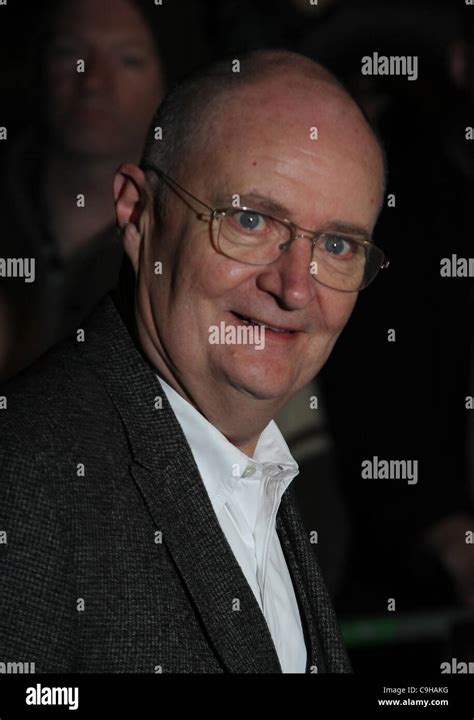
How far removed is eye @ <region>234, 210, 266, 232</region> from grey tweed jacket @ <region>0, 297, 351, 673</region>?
193 mm

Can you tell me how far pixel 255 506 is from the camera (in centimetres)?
150

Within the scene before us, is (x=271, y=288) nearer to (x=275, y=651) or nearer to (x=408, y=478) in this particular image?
(x=275, y=651)

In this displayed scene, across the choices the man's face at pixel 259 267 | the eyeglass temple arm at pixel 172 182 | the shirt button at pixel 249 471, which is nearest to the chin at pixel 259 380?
the man's face at pixel 259 267

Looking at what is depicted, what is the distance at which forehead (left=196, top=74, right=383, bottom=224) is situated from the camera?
143 cm

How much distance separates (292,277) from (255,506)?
0.30m

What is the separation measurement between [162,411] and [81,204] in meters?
1.32

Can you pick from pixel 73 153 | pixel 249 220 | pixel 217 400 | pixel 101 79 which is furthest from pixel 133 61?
pixel 217 400

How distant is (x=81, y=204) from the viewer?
2.61 meters

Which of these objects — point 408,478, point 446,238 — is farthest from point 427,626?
point 446,238

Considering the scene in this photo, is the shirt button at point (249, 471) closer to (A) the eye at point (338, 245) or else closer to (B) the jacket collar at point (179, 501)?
(B) the jacket collar at point (179, 501)

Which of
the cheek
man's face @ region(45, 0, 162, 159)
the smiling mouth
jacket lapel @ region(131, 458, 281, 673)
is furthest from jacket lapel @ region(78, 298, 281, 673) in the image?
man's face @ region(45, 0, 162, 159)

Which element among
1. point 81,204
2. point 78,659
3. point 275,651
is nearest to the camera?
point 78,659

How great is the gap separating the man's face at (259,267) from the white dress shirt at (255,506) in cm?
6

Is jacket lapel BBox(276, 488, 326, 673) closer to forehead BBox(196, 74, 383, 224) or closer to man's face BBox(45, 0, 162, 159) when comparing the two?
forehead BBox(196, 74, 383, 224)
